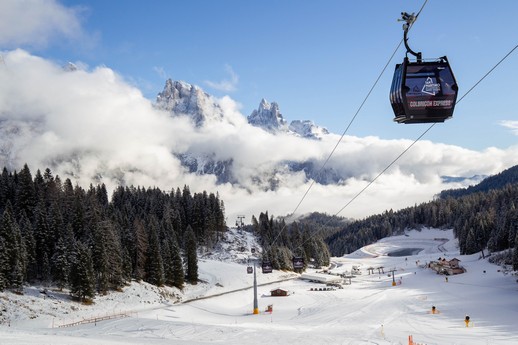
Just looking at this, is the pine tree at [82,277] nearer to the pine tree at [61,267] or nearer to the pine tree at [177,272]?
the pine tree at [61,267]

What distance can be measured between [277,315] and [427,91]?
54.7 m

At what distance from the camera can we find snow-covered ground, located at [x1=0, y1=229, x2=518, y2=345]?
35500 mm

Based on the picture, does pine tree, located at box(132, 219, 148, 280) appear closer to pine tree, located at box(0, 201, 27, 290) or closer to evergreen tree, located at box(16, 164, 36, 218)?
pine tree, located at box(0, 201, 27, 290)

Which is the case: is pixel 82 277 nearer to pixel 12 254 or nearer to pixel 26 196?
pixel 12 254

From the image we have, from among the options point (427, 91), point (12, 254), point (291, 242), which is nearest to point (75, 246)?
point (12, 254)

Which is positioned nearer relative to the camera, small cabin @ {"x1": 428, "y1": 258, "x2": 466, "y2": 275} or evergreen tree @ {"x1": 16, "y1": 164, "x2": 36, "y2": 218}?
evergreen tree @ {"x1": 16, "y1": 164, "x2": 36, "y2": 218}

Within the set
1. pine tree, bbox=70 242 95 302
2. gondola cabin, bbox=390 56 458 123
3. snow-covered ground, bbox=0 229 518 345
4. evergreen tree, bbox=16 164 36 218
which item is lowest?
snow-covered ground, bbox=0 229 518 345

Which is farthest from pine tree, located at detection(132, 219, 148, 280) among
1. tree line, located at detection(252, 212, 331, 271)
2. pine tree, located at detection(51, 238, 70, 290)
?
tree line, located at detection(252, 212, 331, 271)

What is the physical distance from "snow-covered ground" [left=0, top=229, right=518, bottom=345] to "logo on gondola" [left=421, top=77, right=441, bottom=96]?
23.2 metres

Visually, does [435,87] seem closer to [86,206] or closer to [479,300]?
[479,300]

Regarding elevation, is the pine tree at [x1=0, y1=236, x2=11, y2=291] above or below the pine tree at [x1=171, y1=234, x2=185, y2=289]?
above

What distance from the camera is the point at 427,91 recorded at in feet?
52.1

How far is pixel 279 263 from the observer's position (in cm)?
13588

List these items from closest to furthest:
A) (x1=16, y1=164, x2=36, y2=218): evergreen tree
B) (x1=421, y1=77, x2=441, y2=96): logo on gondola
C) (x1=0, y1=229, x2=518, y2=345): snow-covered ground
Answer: (x1=421, y1=77, x2=441, y2=96): logo on gondola
(x1=0, y1=229, x2=518, y2=345): snow-covered ground
(x1=16, y1=164, x2=36, y2=218): evergreen tree
